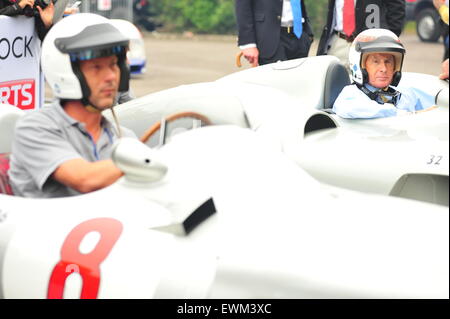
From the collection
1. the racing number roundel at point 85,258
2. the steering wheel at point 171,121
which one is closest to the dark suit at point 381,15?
the steering wheel at point 171,121

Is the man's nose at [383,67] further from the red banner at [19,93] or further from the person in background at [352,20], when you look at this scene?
the red banner at [19,93]

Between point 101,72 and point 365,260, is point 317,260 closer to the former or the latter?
point 365,260

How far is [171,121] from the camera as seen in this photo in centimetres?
374

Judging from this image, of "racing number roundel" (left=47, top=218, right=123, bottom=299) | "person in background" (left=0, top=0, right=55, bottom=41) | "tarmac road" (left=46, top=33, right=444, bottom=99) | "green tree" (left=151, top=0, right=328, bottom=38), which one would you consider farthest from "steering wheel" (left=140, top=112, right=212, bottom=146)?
"green tree" (left=151, top=0, right=328, bottom=38)

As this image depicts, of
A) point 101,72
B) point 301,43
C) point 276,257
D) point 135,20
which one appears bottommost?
point 135,20

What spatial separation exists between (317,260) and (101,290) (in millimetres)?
817

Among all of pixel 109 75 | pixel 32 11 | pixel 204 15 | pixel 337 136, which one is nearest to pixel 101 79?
pixel 109 75

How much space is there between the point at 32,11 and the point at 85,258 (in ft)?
14.1

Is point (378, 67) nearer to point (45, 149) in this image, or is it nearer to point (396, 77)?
point (396, 77)

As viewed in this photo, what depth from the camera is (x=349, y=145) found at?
4.21m

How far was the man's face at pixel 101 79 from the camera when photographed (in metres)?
3.81

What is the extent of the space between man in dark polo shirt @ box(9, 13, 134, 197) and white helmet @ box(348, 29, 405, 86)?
1.90m
